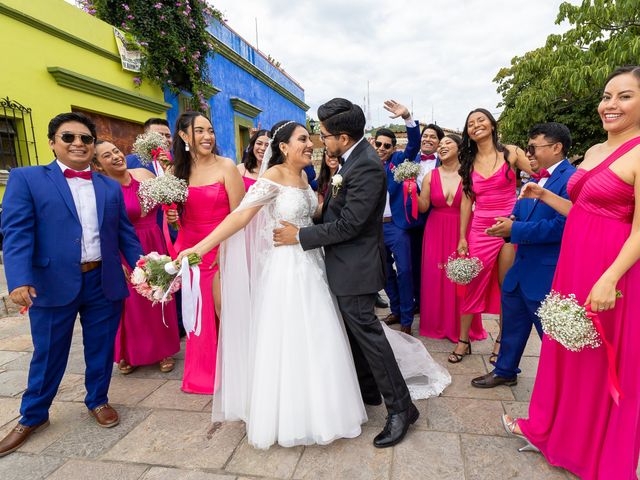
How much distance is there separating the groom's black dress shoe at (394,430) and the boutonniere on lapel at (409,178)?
2489 millimetres

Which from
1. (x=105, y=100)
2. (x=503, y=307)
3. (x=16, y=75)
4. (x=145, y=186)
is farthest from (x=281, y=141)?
(x=105, y=100)

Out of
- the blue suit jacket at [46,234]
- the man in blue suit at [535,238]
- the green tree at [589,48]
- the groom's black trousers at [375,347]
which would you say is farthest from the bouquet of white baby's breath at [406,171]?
the green tree at [589,48]

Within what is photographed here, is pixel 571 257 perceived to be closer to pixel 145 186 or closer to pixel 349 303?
pixel 349 303

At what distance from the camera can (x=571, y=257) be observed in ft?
7.30

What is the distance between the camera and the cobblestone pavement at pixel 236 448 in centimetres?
242

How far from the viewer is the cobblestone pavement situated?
7.93 ft

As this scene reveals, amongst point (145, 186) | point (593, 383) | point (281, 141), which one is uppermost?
point (281, 141)

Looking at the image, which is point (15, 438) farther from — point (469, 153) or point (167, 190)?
point (469, 153)

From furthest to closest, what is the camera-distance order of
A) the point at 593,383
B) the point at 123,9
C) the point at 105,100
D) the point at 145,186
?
the point at 123,9 → the point at 105,100 → the point at 145,186 → the point at 593,383

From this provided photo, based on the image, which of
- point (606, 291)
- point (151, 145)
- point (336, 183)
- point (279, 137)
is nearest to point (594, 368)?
point (606, 291)

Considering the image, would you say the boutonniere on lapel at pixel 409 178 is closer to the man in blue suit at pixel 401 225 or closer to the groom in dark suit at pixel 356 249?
the man in blue suit at pixel 401 225

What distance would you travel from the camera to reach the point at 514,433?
2637mm

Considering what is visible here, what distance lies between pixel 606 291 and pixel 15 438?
155 inches

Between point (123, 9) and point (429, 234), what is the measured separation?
9431 millimetres
